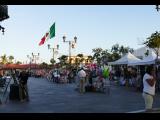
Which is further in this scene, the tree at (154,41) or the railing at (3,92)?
the tree at (154,41)

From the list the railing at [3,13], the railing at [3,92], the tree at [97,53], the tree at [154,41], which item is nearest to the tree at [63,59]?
the tree at [97,53]

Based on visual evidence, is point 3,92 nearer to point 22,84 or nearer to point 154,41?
point 22,84

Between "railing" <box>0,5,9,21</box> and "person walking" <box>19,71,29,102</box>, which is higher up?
"railing" <box>0,5,9,21</box>

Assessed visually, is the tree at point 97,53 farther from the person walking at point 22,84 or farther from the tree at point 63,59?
the person walking at point 22,84

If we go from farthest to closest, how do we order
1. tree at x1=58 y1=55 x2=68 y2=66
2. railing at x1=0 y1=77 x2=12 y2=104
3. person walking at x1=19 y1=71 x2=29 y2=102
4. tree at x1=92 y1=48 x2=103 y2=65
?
tree at x1=92 y1=48 x2=103 y2=65, tree at x1=58 y1=55 x2=68 y2=66, railing at x1=0 y1=77 x2=12 y2=104, person walking at x1=19 y1=71 x2=29 y2=102

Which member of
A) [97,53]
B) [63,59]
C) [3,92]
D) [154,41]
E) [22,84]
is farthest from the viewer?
[97,53]

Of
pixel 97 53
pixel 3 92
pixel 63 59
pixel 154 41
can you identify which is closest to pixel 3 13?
pixel 3 92

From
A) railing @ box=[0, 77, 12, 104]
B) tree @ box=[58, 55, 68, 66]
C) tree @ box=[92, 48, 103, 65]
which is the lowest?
railing @ box=[0, 77, 12, 104]

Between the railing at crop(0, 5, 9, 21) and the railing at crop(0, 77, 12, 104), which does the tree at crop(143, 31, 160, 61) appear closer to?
the railing at crop(0, 77, 12, 104)

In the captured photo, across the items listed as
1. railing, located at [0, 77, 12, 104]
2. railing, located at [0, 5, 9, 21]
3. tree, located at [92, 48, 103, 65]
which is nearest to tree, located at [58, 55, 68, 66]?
tree, located at [92, 48, 103, 65]
